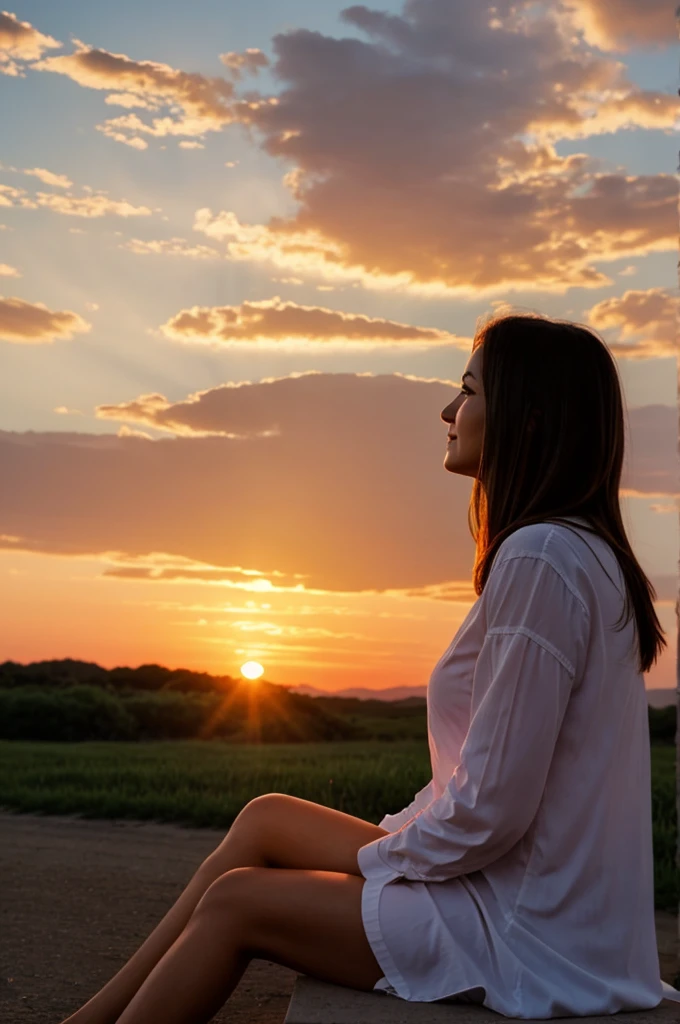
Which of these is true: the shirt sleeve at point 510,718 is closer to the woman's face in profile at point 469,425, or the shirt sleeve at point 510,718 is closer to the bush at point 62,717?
the woman's face in profile at point 469,425

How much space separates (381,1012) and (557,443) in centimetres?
122

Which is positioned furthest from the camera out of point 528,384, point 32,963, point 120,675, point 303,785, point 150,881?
point 120,675

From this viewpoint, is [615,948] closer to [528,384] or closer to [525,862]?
[525,862]

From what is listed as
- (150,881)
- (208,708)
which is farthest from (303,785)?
(208,708)

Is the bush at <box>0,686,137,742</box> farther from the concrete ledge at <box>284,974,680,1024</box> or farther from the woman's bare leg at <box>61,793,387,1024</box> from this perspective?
the concrete ledge at <box>284,974,680,1024</box>

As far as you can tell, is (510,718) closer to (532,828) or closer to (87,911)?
(532,828)

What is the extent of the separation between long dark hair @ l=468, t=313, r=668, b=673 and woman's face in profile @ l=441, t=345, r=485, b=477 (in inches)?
2.2

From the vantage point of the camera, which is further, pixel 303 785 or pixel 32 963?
pixel 303 785

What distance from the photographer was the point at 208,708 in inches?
527

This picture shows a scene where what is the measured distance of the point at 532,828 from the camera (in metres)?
2.27

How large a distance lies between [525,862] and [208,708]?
11.4 m

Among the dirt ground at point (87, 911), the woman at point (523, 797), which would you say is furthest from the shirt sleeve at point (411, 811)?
the dirt ground at point (87, 911)

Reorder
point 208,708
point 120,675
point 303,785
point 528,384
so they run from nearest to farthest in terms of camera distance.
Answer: point 528,384, point 303,785, point 208,708, point 120,675

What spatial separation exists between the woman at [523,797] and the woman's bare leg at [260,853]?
0.40 metres
